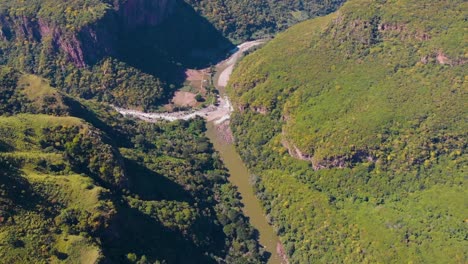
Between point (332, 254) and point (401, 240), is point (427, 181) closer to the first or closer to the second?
point (401, 240)

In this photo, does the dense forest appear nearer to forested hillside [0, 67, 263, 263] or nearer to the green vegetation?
forested hillside [0, 67, 263, 263]

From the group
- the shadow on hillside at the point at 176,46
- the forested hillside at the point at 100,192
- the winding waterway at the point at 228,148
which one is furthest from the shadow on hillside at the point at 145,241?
the shadow on hillside at the point at 176,46

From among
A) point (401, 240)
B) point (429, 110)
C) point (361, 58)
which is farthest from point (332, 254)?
point (361, 58)

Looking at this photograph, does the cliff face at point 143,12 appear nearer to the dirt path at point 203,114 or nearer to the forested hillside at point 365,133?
the dirt path at point 203,114

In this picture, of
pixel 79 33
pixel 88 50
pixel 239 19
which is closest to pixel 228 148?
pixel 88 50

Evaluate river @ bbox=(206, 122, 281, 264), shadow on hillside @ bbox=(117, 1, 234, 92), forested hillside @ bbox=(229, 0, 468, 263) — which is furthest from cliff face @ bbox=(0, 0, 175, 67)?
forested hillside @ bbox=(229, 0, 468, 263)

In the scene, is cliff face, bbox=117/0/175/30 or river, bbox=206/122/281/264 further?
cliff face, bbox=117/0/175/30
